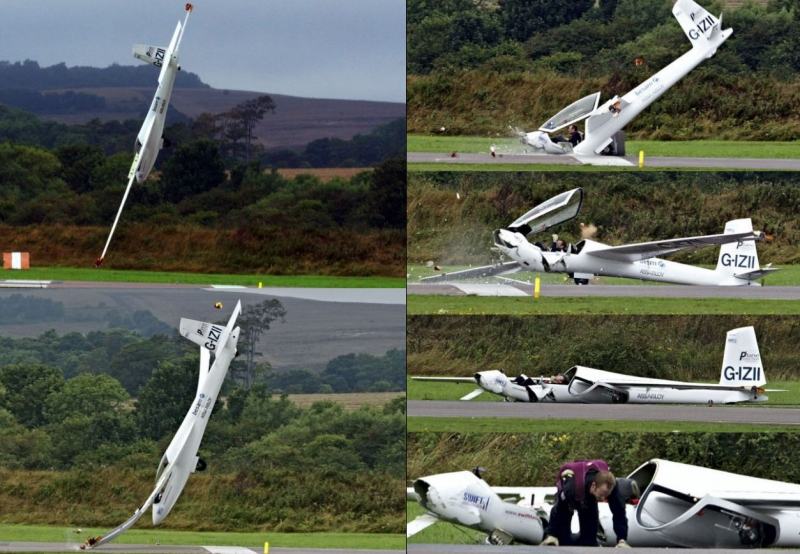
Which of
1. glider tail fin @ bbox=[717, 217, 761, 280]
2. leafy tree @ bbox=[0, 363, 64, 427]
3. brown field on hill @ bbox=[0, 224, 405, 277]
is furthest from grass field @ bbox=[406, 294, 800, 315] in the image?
leafy tree @ bbox=[0, 363, 64, 427]

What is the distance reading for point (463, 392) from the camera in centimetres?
2967

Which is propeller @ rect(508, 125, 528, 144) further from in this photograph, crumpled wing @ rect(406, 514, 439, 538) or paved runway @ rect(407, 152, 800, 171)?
crumpled wing @ rect(406, 514, 439, 538)

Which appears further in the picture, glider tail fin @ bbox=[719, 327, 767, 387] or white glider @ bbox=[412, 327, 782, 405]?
white glider @ bbox=[412, 327, 782, 405]

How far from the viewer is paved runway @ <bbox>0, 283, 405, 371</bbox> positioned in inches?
1344

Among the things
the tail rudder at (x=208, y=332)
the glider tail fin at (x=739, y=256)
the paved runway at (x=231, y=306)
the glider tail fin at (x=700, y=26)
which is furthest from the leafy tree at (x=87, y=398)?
the glider tail fin at (x=700, y=26)

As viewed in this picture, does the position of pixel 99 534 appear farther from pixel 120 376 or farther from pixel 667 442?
pixel 667 442

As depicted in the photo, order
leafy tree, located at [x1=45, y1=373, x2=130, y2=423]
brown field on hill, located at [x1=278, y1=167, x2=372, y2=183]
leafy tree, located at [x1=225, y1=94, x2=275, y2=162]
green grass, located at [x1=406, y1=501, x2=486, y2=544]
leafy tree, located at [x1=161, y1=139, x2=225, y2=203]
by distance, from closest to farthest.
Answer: green grass, located at [x1=406, y1=501, x2=486, y2=544] < leafy tree, located at [x1=45, y1=373, x2=130, y2=423] < leafy tree, located at [x1=225, y1=94, x2=275, y2=162] < leafy tree, located at [x1=161, y1=139, x2=225, y2=203] < brown field on hill, located at [x1=278, y1=167, x2=372, y2=183]

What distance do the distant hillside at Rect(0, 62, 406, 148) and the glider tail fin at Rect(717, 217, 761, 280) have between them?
724 centimetres

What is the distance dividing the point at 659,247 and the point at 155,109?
834cm

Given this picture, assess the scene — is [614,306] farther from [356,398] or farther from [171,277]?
[171,277]

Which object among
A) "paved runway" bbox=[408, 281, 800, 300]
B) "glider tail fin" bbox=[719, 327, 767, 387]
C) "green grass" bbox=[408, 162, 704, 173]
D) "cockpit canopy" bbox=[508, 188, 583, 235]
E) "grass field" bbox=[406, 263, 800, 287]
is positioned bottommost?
"glider tail fin" bbox=[719, 327, 767, 387]

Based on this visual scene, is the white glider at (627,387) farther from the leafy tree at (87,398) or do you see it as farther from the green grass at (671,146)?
the leafy tree at (87,398)

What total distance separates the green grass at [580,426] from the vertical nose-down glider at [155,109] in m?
6.35

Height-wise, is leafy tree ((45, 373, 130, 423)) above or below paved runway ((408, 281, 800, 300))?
below
